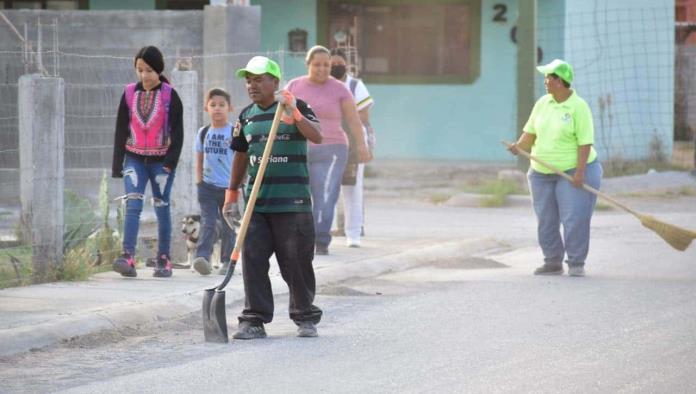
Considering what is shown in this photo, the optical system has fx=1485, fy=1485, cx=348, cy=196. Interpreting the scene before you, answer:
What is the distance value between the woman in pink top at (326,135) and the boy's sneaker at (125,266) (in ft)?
7.18

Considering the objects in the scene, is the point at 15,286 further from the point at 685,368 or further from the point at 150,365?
the point at 685,368

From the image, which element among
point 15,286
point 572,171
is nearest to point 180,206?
point 15,286

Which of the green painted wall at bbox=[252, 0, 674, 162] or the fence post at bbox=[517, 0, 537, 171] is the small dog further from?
the green painted wall at bbox=[252, 0, 674, 162]

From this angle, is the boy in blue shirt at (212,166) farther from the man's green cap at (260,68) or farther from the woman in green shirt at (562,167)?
the man's green cap at (260,68)

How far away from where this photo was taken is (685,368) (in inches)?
313

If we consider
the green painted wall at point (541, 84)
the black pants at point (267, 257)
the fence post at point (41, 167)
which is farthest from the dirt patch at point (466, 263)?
the green painted wall at point (541, 84)

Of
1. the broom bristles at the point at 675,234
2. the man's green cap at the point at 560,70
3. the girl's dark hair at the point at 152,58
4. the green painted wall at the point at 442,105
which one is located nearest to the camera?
the girl's dark hair at the point at 152,58

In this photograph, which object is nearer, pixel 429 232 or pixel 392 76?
pixel 429 232

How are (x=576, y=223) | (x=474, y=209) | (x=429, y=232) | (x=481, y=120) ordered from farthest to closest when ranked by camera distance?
(x=481, y=120) < (x=474, y=209) < (x=429, y=232) < (x=576, y=223)

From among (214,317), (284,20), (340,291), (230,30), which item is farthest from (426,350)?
(284,20)

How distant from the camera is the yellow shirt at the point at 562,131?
1241cm

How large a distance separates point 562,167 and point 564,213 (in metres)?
0.40

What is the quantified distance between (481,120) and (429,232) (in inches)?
345

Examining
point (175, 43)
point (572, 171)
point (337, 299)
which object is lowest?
point (337, 299)
